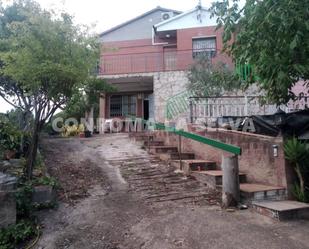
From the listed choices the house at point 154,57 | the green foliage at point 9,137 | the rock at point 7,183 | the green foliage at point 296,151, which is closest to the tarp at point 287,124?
the green foliage at point 296,151

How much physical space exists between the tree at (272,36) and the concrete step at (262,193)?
2103 mm

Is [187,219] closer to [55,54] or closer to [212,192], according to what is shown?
[212,192]

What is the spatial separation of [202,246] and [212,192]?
2.45 metres

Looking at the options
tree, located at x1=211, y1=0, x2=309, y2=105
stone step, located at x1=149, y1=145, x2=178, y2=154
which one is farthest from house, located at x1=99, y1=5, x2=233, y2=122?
tree, located at x1=211, y1=0, x2=309, y2=105

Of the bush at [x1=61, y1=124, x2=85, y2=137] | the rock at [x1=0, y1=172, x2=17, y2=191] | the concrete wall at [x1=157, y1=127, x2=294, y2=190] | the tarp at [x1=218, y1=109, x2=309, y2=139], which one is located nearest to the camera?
the rock at [x1=0, y1=172, x2=17, y2=191]

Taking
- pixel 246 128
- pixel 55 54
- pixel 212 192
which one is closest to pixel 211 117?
pixel 246 128

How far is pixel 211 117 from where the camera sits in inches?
383

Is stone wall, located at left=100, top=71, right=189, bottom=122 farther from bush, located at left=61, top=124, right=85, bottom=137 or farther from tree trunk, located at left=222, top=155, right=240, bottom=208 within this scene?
tree trunk, located at left=222, top=155, right=240, bottom=208

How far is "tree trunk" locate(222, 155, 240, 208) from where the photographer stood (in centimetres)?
605

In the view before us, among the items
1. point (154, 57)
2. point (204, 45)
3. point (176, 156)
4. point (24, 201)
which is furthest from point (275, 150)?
point (204, 45)

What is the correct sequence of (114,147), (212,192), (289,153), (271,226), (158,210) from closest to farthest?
1. (271,226)
2. (158,210)
3. (289,153)
4. (212,192)
5. (114,147)

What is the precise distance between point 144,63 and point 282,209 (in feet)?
43.1

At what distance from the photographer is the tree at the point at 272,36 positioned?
4.12 m

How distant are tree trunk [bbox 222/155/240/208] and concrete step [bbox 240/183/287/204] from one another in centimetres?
31
